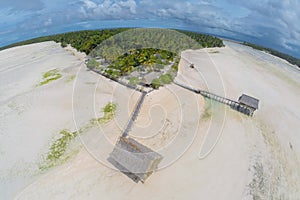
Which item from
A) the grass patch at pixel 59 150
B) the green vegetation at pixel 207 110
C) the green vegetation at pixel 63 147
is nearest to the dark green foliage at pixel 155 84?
the green vegetation at pixel 207 110

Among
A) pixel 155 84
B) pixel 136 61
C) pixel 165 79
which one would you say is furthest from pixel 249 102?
pixel 136 61

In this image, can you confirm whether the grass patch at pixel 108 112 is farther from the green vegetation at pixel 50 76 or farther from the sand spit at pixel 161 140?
the green vegetation at pixel 50 76

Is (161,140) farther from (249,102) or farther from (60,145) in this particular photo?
(249,102)

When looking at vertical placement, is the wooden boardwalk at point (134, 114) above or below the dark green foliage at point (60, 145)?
above

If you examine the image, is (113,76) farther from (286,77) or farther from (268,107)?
(286,77)

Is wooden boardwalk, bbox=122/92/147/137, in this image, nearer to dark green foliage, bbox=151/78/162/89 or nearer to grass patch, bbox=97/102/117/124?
dark green foliage, bbox=151/78/162/89

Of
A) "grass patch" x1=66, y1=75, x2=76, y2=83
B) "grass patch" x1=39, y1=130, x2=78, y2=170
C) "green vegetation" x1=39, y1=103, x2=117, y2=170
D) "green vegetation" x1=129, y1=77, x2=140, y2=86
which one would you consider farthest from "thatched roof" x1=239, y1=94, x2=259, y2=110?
"grass patch" x1=66, y1=75, x2=76, y2=83
